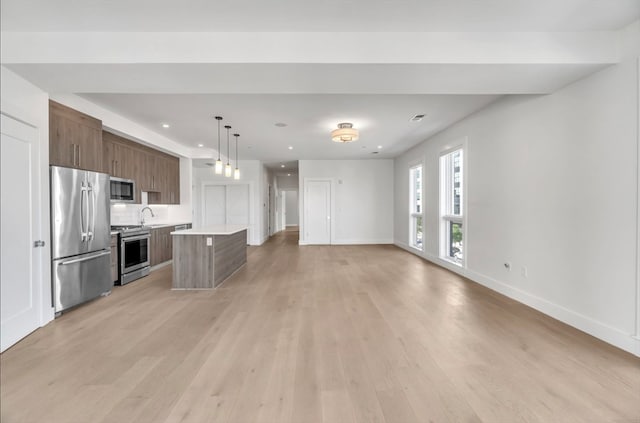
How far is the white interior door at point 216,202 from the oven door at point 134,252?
159 inches

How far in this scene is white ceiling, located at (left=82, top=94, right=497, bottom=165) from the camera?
Result: 12.5 ft

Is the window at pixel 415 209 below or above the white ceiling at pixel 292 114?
below

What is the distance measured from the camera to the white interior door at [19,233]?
245cm

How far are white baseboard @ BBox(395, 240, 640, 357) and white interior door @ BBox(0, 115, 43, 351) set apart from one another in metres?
5.22

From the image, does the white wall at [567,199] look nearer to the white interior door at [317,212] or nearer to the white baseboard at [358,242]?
the white baseboard at [358,242]

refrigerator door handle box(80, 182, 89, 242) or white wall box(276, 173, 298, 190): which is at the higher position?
white wall box(276, 173, 298, 190)

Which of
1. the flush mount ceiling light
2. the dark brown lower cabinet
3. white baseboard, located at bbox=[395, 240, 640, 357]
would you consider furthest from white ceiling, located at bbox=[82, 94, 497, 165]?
white baseboard, located at bbox=[395, 240, 640, 357]

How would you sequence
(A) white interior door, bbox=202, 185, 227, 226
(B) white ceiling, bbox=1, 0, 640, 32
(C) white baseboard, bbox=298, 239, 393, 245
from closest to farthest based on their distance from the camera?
(B) white ceiling, bbox=1, 0, 640, 32
(C) white baseboard, bbox=298, 239, 393, 245
(A) white interior door, bbox=202, 185, 227, 226

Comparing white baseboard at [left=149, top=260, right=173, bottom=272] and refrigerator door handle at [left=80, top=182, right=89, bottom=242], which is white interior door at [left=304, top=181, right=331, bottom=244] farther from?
refrigerator door handle at [left=80, top=182, right=89, bottom=242]

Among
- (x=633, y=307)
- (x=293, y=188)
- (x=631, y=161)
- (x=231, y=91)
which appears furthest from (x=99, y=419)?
(x=293, y=188)

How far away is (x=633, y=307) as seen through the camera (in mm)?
2344

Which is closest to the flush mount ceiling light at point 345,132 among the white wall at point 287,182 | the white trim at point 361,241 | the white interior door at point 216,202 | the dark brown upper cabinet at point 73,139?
the dark brown upper cabinet at point 73,139

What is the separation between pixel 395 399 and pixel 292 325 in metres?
1.36

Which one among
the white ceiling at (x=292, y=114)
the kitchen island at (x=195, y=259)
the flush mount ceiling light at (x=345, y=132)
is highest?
the white ceiling at (x=292, y=114)
